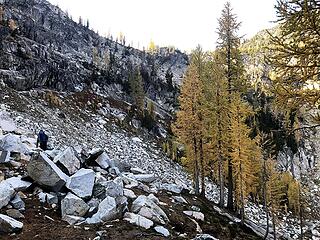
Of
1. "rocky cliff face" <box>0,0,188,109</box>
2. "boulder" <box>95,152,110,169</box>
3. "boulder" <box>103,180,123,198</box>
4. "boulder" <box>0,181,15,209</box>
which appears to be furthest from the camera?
"rocky cliff face" <box>0,0,188,109</box>

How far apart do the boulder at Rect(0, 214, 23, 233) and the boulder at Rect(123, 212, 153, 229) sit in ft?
12.6

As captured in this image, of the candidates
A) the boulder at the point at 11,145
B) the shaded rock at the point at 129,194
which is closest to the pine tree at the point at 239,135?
the shaded rock at the point at 129,194

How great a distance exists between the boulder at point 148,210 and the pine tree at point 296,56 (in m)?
7.56

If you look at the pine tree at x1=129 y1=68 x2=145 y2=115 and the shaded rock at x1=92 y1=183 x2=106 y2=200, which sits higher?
the pine tree at x1=129 y1=68 x2=145 y2=115

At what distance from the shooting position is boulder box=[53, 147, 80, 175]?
15.7 meters

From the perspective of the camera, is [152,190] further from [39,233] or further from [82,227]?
[39,233]

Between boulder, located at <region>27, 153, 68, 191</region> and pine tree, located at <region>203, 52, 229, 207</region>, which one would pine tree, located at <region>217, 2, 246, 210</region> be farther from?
boulder, located at <region>27, 153, 68, 191</region>

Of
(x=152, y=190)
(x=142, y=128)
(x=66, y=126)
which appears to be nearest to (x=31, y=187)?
(x=152, y=190)

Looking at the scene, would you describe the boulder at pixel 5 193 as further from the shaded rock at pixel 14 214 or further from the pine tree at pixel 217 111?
the pine tree at pixel 217 111

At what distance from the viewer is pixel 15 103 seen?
4597 centimetres

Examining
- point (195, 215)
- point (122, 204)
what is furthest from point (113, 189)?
point (195, 215)

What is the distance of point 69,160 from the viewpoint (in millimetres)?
16031

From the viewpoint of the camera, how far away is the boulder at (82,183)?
546 inches

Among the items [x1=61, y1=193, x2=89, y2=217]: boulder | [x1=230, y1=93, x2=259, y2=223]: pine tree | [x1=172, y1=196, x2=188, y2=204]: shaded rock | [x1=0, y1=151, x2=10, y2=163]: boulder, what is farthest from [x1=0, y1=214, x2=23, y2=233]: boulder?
[x1=230, y1=93, x2=259, y2=223]: pine tree
